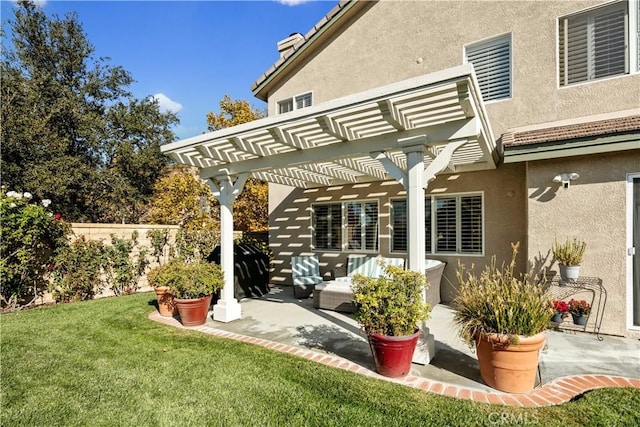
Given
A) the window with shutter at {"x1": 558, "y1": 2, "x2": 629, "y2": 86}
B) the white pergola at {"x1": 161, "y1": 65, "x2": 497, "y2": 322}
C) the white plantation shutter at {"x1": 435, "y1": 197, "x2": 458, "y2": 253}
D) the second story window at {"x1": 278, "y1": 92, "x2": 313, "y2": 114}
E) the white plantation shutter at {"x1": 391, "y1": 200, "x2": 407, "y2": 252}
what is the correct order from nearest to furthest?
the white pergola at {"x1": 161, "y1": 65, "x2": 497, "y2": 322}, the window with shutter at {"x1": 558, "y1": 2, "x2": 629, "y2": 86}, the white plantation shutter at {"x1": 435, "y1": 197, "x2": 458, "y2": 253}, the white plantation shutter at {"x1": 391, "y1": 200, "x2": 407, "y2": 252}, the second story window at {"x1": 278, "y1": 92, "x2": 313, "y2": 114}

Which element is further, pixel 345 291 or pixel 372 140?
pixel 345 291

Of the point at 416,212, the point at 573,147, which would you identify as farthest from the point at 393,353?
the point at 573,147

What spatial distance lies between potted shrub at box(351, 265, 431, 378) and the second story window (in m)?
8.41

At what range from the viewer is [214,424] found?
3387 mm

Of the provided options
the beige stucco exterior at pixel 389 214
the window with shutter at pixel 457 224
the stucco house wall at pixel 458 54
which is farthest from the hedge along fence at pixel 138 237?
the window with shutter at pixel 457 224

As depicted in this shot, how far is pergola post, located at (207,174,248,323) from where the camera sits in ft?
23.2

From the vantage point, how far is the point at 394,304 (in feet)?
14.2

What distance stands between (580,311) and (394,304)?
4.12m

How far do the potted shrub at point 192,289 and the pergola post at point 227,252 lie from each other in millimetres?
319

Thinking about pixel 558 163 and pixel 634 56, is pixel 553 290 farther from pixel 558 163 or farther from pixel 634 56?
pixel 634 56

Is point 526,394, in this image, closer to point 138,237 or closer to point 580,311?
point 580,311

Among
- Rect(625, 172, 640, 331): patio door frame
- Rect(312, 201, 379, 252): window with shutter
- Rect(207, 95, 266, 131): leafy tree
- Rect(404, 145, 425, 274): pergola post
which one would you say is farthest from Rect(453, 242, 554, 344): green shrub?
Rect(207, 95, 266, 131): leafy tree

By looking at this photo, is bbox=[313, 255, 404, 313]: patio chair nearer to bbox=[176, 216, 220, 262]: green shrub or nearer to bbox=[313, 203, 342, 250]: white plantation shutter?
bbox=[313, 203, 342, 250]: white plantation shutter

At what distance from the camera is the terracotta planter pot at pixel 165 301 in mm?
7387
